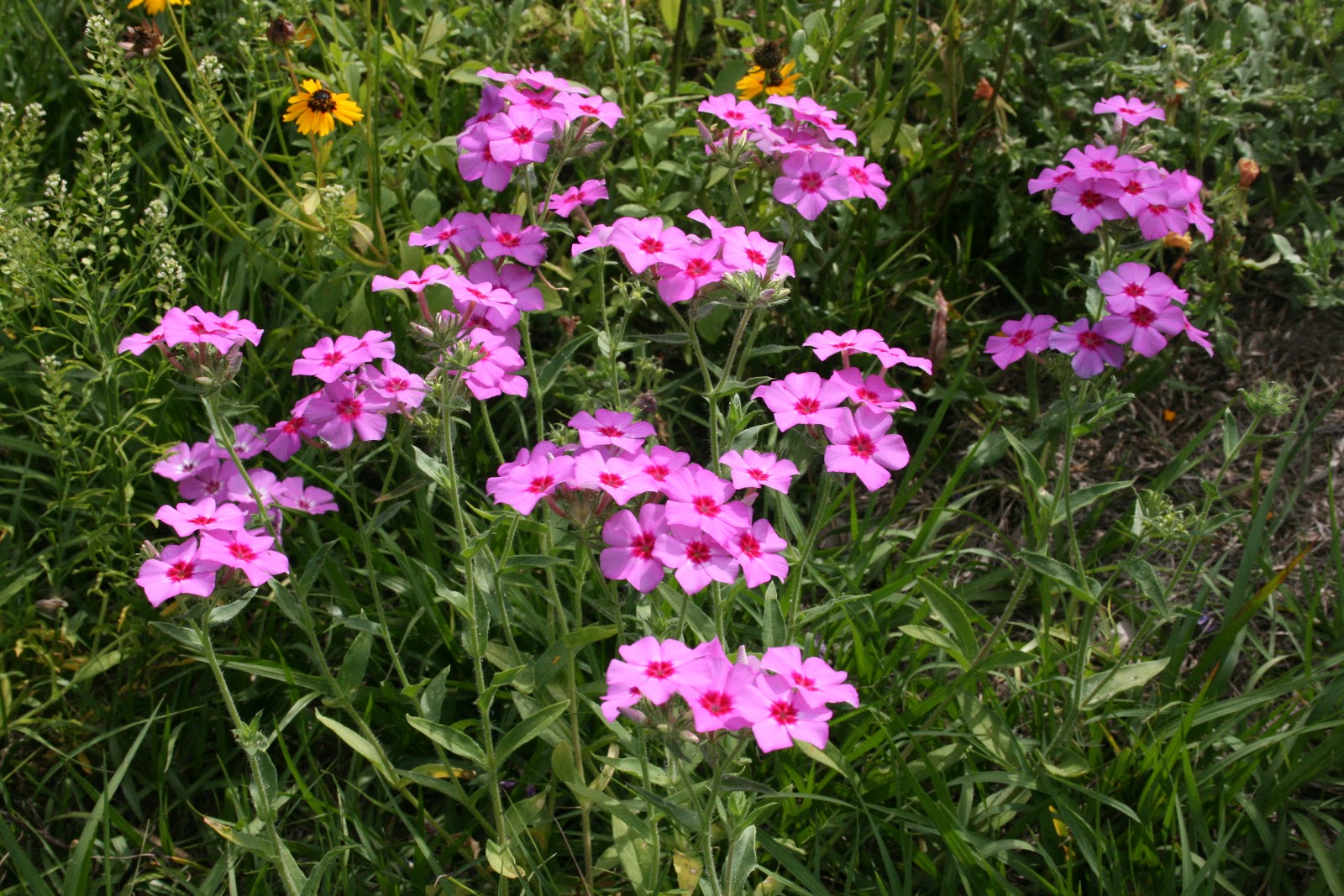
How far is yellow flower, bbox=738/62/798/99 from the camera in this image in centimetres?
346

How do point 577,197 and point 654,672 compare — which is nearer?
point 654,672

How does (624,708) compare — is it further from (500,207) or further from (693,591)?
(500,207)

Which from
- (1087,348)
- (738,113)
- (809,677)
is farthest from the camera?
(738,113)

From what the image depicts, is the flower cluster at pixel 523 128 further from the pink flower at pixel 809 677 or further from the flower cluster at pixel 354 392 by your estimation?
the pink flower at pixel 809 677

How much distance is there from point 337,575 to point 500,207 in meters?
1.50

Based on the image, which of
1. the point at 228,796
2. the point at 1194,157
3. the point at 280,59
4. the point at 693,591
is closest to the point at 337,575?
the point at 228,796

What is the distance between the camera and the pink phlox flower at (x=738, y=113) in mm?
2789

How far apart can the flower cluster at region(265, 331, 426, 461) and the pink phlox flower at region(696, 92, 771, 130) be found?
3.40 feet

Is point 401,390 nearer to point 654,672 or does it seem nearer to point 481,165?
point 481,165

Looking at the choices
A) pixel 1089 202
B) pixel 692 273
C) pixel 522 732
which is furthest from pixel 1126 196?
pixel 522 732

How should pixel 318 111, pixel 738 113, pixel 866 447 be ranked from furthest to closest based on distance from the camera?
pixel 318 111 → pixel 738 113 → pixel 866 447

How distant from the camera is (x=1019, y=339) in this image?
9.04ft

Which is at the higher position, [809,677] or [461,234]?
[461,234]

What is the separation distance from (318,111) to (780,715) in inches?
89.6
